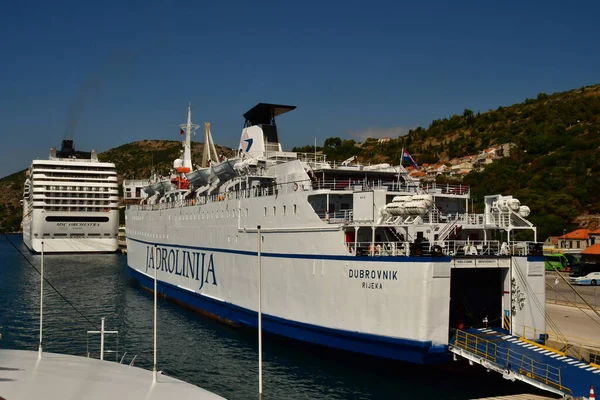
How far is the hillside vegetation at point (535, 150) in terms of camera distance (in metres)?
64.5

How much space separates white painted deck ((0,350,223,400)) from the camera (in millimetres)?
11070

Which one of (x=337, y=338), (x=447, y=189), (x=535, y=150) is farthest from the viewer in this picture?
(x=535, y=150)

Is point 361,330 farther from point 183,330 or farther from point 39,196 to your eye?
point 39,196

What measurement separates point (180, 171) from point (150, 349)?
65.9 ft

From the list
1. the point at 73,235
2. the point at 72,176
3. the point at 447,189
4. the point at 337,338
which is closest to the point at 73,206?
the point at 73,235

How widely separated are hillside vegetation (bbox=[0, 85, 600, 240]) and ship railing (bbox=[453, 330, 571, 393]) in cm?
4710

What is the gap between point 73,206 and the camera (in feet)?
285

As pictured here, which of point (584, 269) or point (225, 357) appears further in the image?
point (584, 269)

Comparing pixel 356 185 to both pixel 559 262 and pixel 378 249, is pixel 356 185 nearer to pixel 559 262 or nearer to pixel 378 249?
pixel 378 249

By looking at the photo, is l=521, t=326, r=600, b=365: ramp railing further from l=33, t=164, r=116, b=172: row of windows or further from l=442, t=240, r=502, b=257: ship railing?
l=33, t=164, r=116, b=172: row of windows

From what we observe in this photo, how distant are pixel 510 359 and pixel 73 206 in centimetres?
8194

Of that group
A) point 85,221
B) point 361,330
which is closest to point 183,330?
point 361,330

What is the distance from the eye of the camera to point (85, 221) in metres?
85.2

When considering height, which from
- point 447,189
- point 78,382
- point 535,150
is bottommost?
point 78,382
